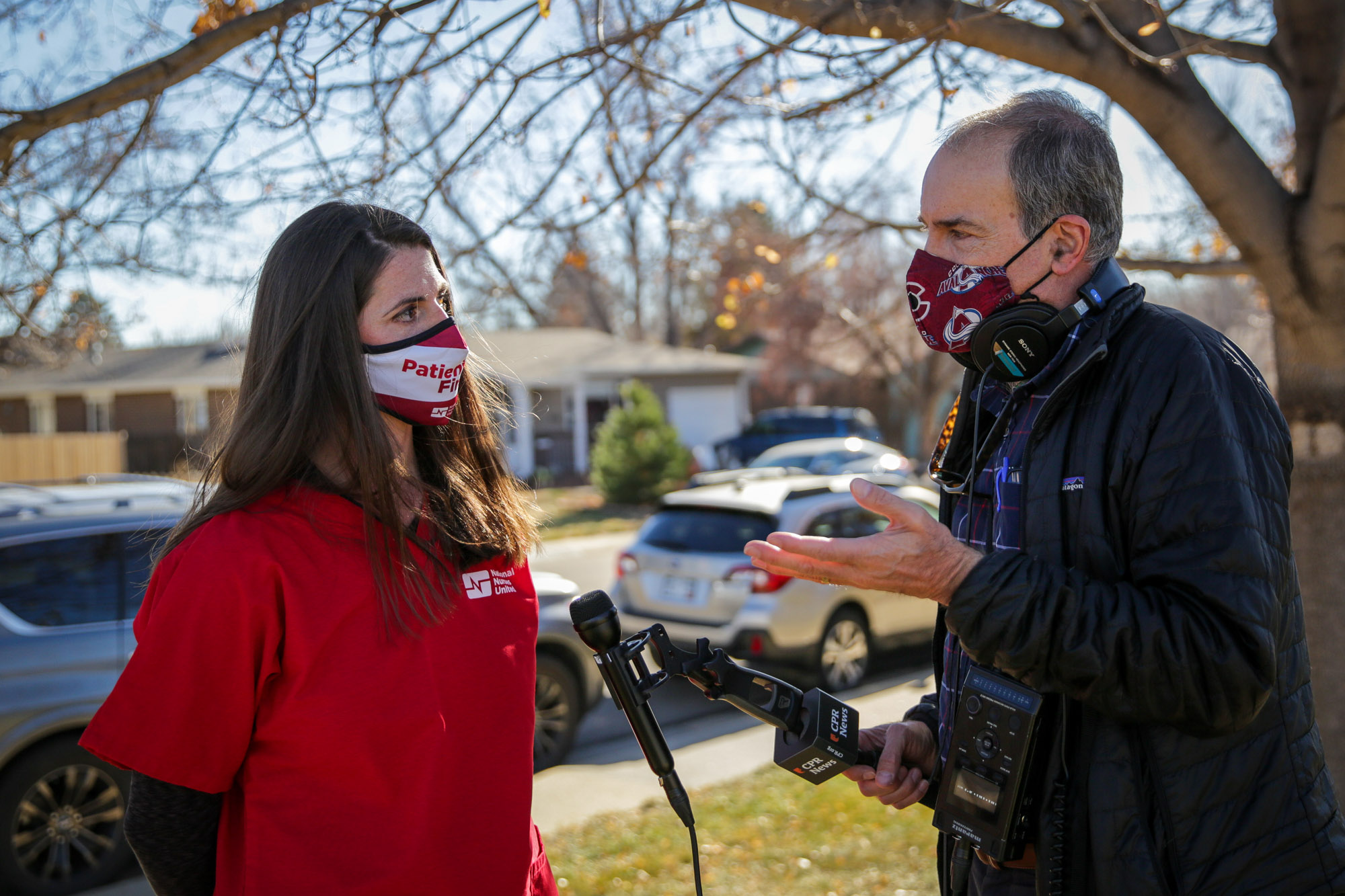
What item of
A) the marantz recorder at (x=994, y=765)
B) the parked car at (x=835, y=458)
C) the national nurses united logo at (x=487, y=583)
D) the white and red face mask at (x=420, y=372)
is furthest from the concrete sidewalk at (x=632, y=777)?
the parked car at (x=835, y=458)

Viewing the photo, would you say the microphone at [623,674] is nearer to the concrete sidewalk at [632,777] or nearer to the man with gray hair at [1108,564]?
the man with gray hair at [1108,564]

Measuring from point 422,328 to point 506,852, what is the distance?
1.10 metres

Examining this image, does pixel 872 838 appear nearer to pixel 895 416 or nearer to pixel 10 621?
pixel 10 621

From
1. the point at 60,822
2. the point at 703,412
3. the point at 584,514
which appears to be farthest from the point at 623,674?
the point at 703,412

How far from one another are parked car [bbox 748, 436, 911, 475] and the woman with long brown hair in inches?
716

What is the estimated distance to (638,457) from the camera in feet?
70.7

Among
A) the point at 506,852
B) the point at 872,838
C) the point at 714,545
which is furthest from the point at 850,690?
the point at 506,852

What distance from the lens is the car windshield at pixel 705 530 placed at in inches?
317

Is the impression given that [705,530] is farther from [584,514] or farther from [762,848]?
[584,514]

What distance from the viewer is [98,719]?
5.54 ft

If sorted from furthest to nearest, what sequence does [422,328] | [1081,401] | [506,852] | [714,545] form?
[714,545] < [422,328] < [506,852] < [1081,401]

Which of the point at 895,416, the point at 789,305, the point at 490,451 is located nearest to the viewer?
the point at 490,451

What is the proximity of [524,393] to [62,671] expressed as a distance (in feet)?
79.2

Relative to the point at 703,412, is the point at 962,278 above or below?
above
